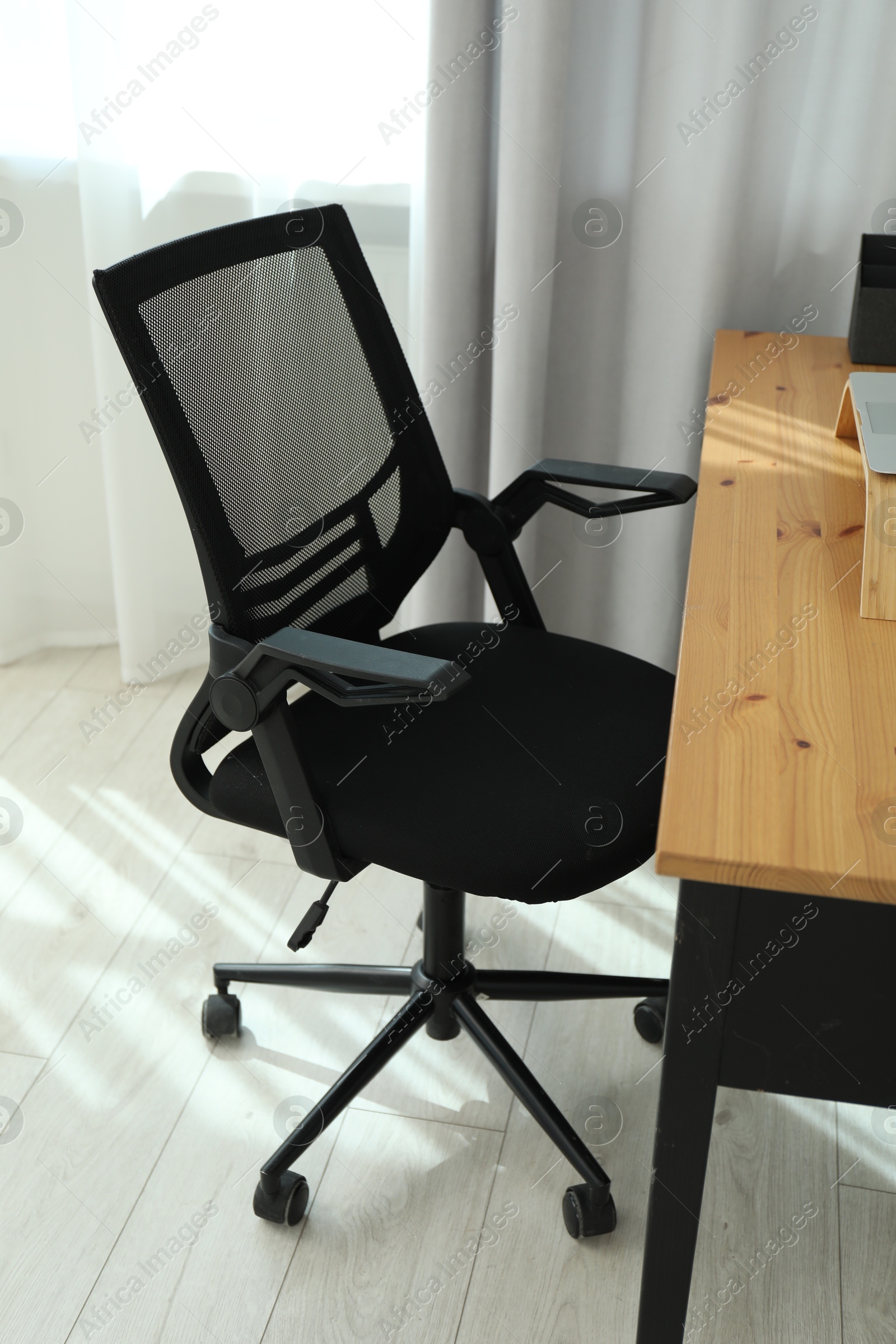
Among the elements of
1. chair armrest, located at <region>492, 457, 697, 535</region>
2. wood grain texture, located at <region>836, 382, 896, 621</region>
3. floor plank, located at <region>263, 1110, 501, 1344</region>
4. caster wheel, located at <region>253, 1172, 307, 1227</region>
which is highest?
wood grain texture, located at <region>836, 382, 896, 621</region>

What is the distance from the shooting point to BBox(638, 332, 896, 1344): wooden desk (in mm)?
854

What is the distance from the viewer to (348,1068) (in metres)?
1.52

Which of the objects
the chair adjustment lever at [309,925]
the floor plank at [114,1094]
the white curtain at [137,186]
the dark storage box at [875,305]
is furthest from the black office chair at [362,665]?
the white curtain at [137,186]

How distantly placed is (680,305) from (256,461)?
103 cm

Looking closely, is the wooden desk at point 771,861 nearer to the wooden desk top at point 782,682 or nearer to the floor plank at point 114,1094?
the wooden desk top at point 782,682

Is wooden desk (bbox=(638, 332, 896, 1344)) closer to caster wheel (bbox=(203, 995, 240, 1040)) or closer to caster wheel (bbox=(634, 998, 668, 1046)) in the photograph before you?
caster wheel (bbox=(634, 998, 668, 1046))

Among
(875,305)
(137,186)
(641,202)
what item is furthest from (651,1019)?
(137,186)

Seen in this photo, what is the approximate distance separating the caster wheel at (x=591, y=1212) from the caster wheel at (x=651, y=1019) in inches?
12.5

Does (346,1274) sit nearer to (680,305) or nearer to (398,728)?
(398,728)

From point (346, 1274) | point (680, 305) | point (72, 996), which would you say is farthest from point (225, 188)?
point (346, 1274)

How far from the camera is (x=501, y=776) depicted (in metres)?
1.31

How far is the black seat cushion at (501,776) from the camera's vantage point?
123cm

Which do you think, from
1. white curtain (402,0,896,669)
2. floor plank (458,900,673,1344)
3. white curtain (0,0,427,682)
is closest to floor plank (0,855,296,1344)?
floor plank (458,900,673,1344)

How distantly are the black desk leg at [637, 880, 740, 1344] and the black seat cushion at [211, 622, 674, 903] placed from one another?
28 cm
